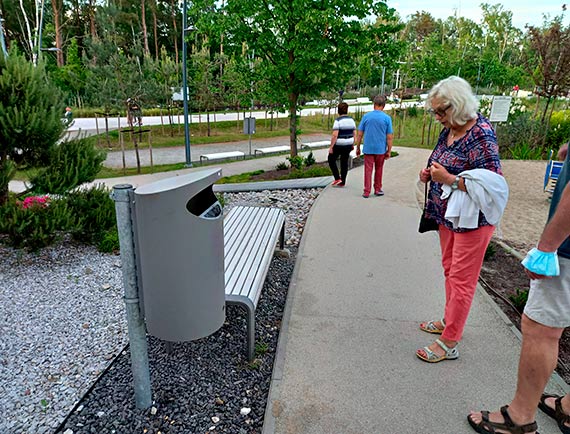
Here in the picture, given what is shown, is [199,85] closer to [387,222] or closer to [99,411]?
[387,222]

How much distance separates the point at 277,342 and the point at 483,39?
40.9m

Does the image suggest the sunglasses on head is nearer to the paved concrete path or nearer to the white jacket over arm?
the white jacket over arm

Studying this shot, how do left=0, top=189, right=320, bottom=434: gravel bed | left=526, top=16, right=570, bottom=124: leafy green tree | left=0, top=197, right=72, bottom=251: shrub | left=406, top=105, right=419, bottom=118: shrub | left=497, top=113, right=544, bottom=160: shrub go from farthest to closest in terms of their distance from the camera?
left=406, top=105, right=419, bottom=118: shrub
left=497, top=113, right=544, bottom=160: shrub
left=526, top=16, right=570, bottom=124: leafy green tree
left=0, top=197, right=72, bottom=251: shrub
left=0, top=189, right=320, bottom=434: gravel bed

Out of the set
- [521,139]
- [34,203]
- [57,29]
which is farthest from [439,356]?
[57,29]

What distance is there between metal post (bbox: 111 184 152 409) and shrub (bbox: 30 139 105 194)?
3076mm

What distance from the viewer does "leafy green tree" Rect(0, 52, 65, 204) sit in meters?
4.30

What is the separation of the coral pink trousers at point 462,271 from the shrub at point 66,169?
158 inches

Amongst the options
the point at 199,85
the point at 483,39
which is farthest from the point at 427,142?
the point at 483,39

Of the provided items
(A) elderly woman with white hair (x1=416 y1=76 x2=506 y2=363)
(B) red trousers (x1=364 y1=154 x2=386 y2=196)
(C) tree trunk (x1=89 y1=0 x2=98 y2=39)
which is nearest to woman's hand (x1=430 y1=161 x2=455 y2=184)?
(A) elderly woman with white hair (x1=416 y1=76 x2=506 y2=363)

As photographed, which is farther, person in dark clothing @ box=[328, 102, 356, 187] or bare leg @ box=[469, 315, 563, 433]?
person in dark clothing @ box=[328, 102, 356, 187]

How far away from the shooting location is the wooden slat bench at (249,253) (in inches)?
110

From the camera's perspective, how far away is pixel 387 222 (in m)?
6.30

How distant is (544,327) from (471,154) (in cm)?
109

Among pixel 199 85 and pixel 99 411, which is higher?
pixel 199 85
